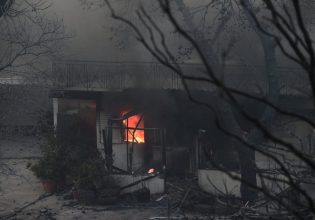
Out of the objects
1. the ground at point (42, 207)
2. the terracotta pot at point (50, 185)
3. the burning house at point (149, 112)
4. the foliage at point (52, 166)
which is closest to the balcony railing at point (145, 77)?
the burning house at point (149, 112)

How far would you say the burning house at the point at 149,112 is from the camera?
48.3 ft

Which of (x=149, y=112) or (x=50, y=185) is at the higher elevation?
(x=149, y=112)

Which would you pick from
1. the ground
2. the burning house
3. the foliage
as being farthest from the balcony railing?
the ground

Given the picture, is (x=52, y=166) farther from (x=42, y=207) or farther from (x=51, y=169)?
(x=42, y=207)

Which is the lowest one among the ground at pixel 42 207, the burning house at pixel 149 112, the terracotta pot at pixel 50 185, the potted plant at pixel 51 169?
the ground at pixel 42 207

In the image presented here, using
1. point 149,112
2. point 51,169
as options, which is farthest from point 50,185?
point 149,112

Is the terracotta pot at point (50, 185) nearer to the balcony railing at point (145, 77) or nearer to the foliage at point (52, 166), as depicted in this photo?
the foliage at point (52, 166)

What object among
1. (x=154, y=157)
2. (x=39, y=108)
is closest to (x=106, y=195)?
(x=154, y=157)

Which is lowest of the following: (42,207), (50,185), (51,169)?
(42,207)

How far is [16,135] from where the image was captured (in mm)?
20688

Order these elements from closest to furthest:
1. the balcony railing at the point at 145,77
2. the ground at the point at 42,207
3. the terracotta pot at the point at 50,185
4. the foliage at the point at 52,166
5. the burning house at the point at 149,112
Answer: the ground at the point at 42,207
the foliage at the point at 52,166
the terracotta pot at the point at 50,185
the burning house at the point at 149,112
the balcony railing at the point at 145,77

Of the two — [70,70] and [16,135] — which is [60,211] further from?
[16,135]

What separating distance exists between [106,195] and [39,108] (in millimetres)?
8572

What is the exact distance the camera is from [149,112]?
15500 millimetres
